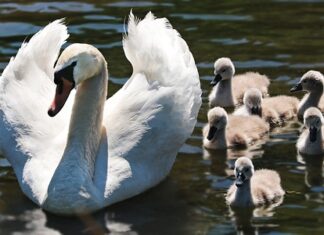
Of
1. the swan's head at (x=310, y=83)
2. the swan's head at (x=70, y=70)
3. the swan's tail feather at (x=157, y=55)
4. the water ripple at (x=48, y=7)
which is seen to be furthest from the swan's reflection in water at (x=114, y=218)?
the water ripple at (x=48, y=7)

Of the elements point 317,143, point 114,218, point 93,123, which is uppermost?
point 93,123

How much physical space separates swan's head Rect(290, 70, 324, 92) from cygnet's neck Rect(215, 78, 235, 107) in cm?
78

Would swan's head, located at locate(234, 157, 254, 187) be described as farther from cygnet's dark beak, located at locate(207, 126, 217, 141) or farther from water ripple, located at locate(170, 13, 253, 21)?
water ripple, located at locate(170, 13, 253, 21)

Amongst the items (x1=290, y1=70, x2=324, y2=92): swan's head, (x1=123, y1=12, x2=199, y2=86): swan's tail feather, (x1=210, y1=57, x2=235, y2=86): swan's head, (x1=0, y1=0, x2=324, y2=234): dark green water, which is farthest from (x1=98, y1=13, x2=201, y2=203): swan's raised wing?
(x1=290, y1=70, x2=324, y2=92): swan's head

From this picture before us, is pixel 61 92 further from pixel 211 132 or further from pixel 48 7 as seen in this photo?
pixel 48 7

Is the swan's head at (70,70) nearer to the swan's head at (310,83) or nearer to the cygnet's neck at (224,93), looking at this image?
the cygnet's neck at (224,93)

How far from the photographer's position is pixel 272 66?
1366 cm

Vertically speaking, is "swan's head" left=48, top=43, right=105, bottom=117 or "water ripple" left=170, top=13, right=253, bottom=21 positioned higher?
"swan's head" left=48, top=43, right=105, bottom=117

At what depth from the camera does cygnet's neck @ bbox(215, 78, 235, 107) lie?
506 inches

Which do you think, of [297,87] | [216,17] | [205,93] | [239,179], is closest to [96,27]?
[216,17]

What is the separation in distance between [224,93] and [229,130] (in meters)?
1.16

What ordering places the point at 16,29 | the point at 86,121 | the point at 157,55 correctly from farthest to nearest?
1. the point at 16,29
2. the point at 157,55
3. the point at 86,121

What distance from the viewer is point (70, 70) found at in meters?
9.85

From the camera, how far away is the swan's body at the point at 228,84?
12.9 meters
